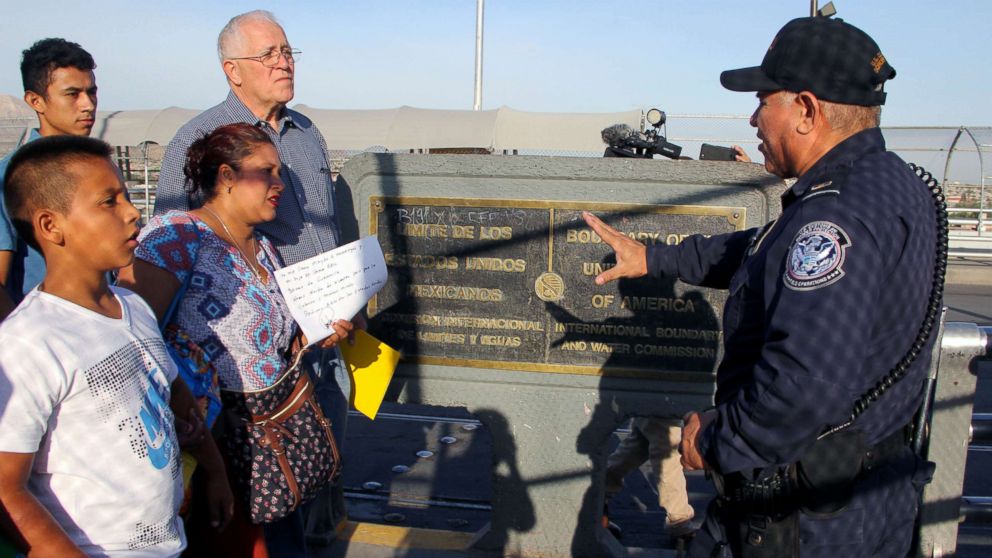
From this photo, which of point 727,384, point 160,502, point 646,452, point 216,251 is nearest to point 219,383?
point 216,251

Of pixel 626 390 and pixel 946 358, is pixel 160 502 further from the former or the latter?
pixel 946 358

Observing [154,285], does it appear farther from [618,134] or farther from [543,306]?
[618,134]

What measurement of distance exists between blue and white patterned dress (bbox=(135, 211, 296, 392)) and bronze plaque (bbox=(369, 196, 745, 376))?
→ 0.93m

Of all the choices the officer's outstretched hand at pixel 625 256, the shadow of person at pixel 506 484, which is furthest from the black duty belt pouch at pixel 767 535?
the shadow of person at pixel 506 484

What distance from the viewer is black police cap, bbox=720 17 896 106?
6.35 ft

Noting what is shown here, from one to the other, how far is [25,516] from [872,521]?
75.7 inches

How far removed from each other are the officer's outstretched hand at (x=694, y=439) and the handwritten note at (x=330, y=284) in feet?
4.14

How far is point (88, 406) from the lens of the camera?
1.81 metres

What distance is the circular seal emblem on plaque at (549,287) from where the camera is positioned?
11.0 feet

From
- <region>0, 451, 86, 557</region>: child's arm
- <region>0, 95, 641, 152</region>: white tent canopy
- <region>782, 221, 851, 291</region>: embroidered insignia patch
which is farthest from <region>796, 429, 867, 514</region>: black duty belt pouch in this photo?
<region>0, 95, 641, 152</region>: white tent canopy

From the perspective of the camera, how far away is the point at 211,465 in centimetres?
236

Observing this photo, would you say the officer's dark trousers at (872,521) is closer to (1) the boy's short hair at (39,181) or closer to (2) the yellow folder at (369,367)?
(2) the yellow folder at (369,367)

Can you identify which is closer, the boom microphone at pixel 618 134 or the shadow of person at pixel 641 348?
the shadow of person at pixel 641 348

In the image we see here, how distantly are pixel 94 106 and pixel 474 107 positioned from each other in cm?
1596
